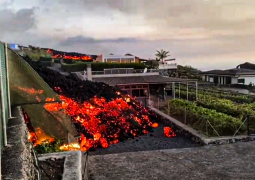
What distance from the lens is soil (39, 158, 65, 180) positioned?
228 inches

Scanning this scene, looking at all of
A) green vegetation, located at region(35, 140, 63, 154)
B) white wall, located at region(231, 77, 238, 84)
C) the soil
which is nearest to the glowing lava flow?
green vegetation, located at region(35, 140, 63, 154)

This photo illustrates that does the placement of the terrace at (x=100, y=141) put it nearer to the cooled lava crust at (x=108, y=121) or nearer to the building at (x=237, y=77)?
the cooled lava crust at (x=108, y=121)

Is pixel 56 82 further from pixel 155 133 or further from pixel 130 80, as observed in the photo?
pixel 130 80

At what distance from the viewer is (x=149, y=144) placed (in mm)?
13938

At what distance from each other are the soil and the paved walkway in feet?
7.13

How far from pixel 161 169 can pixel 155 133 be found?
688 centimetres

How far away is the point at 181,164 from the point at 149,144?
4.15 m

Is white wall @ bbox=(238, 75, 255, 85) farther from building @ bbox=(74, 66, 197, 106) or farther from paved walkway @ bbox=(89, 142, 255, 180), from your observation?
paved walkway @ bbox=(89, 142, 255, 180)

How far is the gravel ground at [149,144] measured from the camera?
42.0 ft

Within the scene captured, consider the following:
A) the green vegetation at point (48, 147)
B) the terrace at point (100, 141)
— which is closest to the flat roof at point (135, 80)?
the terrace at point (100, 141)

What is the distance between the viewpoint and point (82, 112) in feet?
49.2

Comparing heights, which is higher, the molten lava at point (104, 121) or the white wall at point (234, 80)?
the white wall at point (234, 80)

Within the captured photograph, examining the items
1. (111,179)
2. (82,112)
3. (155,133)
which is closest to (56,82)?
(82,112)

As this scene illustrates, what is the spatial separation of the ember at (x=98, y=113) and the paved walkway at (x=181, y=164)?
2.80 m
